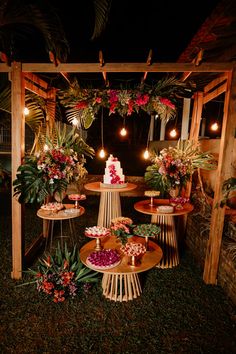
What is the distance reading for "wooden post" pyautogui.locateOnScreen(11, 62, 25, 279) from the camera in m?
3.86

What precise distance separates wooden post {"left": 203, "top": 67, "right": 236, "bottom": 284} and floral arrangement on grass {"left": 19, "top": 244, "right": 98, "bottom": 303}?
76.0 inches

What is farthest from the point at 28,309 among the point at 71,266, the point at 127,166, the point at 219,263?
the point at 127,166

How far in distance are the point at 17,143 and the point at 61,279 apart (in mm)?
2214

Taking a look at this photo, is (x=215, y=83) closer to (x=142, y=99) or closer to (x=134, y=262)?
(x=142, y=99)

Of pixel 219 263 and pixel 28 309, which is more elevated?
pixel 219 263

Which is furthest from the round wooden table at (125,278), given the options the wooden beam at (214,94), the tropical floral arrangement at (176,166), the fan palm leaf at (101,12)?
the fan palm leaf at (101,12)

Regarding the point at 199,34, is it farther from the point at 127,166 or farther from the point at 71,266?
the point at 127,166

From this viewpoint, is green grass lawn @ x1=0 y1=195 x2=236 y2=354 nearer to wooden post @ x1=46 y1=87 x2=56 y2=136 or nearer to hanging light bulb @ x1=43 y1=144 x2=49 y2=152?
hanging light bulb @ x1=43 y1=144 x2=49 y2=152

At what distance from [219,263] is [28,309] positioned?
306 cm

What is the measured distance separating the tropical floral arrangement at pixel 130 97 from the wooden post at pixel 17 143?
3.76ft

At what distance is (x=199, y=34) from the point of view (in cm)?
388

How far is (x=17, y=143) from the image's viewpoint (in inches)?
156

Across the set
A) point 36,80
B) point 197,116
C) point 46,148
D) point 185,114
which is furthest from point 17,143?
point 185,114

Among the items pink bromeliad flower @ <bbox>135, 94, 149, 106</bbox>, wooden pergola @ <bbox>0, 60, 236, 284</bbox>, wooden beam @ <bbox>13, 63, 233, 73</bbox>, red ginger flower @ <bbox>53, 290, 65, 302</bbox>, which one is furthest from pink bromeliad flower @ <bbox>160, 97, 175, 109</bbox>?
red ginger flower @ <bbox>53, 290, 65, 302</bbox>
